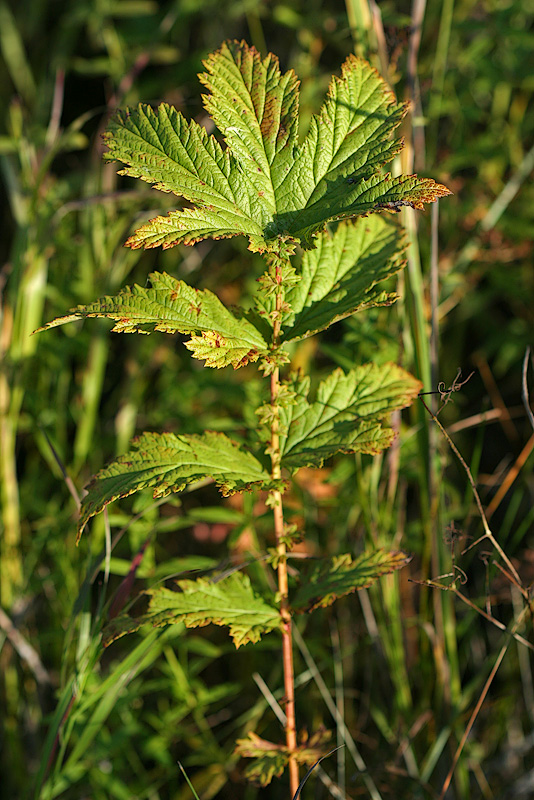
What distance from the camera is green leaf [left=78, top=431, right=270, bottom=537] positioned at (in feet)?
2.77

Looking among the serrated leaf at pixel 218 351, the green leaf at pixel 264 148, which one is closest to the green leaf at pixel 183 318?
the serrated leaf at pixel 218 351

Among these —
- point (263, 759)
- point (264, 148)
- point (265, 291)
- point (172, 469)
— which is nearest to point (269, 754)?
point (263, 759)

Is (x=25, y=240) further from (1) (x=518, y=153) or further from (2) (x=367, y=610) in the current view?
(1) (x=518, y=153)

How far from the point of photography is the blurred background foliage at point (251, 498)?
127 centimetres

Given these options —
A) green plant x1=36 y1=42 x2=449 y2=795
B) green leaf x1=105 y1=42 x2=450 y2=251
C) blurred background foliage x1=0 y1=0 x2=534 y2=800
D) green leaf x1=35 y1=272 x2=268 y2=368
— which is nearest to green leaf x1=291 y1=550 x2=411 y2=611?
green plant x1=36 y1=42 x2=449 y2=795

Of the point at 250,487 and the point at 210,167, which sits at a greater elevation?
the point at 210,167

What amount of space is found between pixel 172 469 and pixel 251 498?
556 millimetres

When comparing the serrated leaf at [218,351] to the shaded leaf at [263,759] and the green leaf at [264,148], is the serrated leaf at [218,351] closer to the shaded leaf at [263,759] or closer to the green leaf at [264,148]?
the green leaf at [264,148]

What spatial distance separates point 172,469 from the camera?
0.89 m

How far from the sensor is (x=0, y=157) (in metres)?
1.77

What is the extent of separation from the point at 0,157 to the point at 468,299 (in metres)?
1.39

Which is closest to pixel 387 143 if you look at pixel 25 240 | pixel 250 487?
pixel 250 487

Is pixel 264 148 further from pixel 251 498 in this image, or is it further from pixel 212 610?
pixel 251 498

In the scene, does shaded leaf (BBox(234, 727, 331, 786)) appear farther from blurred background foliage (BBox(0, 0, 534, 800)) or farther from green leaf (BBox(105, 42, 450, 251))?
green leaf (BBox(105, 42, 450, 251))
